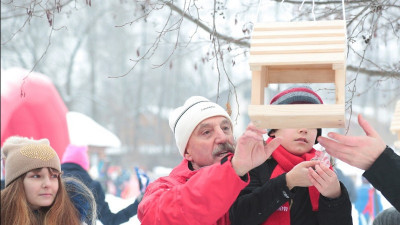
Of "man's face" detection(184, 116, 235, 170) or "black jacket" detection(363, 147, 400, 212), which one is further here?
"man's face" detection(184, 116, 235, 170)

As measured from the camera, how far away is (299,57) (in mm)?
2029

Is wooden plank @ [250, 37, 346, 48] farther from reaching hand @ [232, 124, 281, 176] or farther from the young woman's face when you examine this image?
the young woman's face

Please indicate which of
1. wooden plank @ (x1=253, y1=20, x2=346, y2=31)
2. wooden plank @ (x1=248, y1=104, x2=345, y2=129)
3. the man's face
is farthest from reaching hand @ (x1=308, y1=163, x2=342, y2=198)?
wooden plank @ (x1=253, y1=20, x2=346, y2=31)

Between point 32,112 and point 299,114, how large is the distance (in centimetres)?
738

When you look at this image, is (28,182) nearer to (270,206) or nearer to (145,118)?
(270,206)

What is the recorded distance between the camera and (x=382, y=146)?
213 centimetres

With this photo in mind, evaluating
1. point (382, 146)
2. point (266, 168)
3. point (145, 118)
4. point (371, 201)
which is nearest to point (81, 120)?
point (371, 201)

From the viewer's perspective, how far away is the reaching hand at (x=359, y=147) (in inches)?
83.0

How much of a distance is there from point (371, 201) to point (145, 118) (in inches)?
845

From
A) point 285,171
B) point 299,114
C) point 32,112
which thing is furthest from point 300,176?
point 32,112

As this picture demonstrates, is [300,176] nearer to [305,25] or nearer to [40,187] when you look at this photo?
[305,25]

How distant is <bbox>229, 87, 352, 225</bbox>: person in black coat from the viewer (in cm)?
239

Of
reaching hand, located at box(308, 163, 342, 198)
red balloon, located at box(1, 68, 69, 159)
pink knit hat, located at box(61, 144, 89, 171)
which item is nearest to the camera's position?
reaching hand, located at box(308, 163, 342, 198)

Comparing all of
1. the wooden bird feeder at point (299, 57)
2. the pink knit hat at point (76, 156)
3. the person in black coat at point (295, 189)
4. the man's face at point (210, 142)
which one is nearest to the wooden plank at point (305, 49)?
the wooden bird feeder at point (299, 57)
